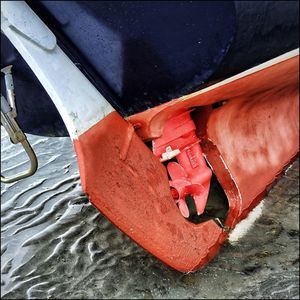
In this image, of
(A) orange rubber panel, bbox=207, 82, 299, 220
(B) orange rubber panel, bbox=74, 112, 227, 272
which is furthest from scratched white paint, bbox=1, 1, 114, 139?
(A) orange rubber panel, bbox=207, 82, 299, 220

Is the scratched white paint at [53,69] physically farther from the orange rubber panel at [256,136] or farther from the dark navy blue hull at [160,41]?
the orange rubber panel at [256,136]

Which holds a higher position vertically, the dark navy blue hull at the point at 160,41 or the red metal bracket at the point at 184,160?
the dark navy blue hull at the point at 160,41

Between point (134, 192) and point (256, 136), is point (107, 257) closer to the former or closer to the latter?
point (134, 192)

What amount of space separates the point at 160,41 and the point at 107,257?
747 millimetres

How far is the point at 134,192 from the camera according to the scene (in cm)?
136

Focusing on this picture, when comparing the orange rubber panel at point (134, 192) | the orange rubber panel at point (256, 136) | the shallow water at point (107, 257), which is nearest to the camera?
the orange rubber panel at point (134, 192)

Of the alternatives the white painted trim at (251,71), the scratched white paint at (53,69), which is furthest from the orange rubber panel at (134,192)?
the white painted trim at (251,71)

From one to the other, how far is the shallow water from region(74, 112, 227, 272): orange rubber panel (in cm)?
9

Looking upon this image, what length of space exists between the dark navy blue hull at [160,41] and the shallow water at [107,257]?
Result: 0.50 m

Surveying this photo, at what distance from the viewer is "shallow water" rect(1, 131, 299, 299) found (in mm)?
1472

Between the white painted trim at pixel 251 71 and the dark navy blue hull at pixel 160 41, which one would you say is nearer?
the dark navy blue hull at pixel 160 41

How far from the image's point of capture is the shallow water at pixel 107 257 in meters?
1.47

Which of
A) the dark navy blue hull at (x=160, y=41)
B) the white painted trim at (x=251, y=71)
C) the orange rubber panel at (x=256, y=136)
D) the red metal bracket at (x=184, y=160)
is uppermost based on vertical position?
the dark navy blue hull at (x=160, y=41)

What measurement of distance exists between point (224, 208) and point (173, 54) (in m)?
0.72
